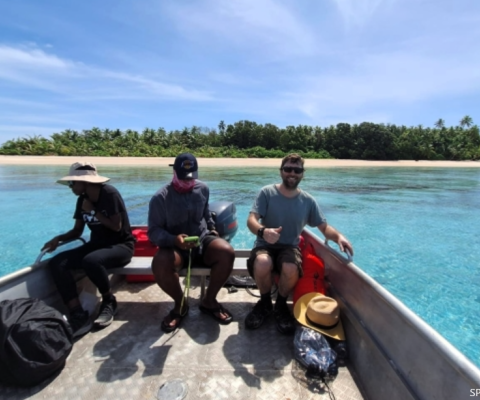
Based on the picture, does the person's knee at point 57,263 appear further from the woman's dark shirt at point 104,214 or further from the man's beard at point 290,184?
the man's beard at point 290,184

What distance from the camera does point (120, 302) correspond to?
319 centimetres

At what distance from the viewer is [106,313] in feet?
9.11

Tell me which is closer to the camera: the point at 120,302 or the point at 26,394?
the point at 26,394

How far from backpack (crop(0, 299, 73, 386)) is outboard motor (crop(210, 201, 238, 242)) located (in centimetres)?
204

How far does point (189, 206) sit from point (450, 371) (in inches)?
86.3

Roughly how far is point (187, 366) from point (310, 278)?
131 cm

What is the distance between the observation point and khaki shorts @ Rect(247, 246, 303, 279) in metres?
2.77

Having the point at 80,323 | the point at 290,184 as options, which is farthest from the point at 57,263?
the point at 290,184

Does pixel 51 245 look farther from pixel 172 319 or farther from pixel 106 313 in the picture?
pixel 172 319

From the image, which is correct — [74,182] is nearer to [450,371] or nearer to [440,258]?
[450,371]

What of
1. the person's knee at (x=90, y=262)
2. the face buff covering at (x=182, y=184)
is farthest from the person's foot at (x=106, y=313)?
the face buff covering at (x=182, y=184)

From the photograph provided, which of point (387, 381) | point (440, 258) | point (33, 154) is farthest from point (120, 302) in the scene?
point (33, 154)

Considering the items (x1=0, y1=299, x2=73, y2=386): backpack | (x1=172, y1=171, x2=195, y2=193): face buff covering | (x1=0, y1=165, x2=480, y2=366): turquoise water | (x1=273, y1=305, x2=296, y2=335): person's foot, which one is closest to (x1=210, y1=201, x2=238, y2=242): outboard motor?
(x1=172, y1=171, x2=195, y2=193): face buff covering

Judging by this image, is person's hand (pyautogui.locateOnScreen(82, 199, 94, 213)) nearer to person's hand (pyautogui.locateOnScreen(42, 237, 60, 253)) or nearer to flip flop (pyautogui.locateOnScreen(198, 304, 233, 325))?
person's hand (pyautogui.locateOnScreen(42, 237, 60, 253))
